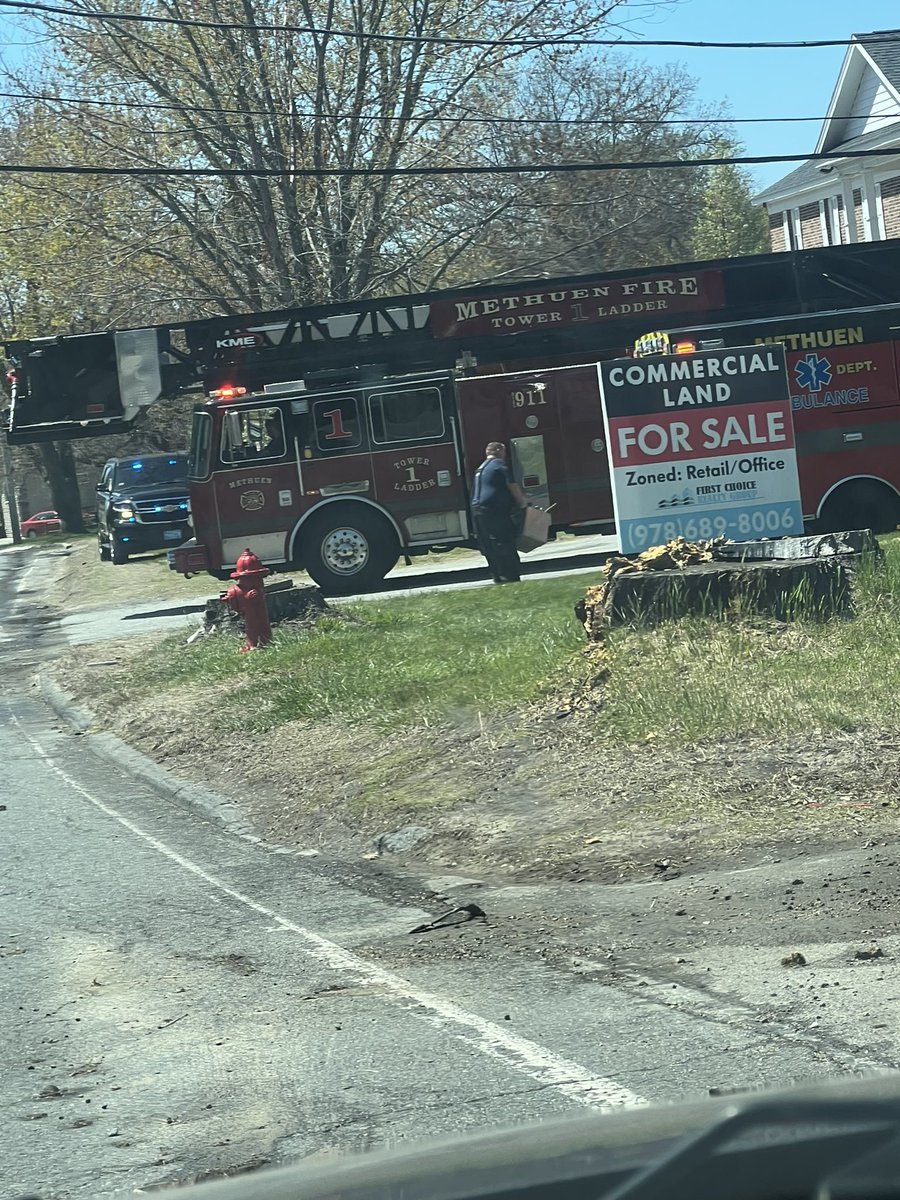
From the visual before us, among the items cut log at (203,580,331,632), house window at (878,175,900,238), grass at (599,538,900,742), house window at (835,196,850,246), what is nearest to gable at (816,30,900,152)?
house window at (878,175,900,238)

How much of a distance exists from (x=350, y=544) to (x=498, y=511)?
10.1 feet

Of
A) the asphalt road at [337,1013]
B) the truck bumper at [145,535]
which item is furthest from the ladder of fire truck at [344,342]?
the asphalt road at [337,1013]

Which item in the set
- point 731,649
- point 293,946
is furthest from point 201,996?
point 731,649

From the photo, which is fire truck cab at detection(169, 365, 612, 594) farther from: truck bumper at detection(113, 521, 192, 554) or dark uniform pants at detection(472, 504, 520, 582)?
truck bumper at detection(113, 521, 192, 554)

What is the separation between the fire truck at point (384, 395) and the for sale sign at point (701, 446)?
7.29 meters

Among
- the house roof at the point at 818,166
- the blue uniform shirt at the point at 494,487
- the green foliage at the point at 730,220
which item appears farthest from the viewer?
the green foliage at the point at 730,220

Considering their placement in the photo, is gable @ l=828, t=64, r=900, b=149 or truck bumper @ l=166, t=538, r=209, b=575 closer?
truck bumper @ l=166, t=538, r=209, b=575

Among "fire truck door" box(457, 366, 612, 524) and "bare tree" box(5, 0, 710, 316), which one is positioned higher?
"bare tree" box(5, 0, 710, 316)

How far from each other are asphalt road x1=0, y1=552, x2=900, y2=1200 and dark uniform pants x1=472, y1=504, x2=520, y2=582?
1023 cm

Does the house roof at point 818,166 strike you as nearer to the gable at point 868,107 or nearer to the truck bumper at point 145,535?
the gable at point 868,107

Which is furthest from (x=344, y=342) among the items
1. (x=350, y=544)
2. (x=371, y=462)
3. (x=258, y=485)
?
(x=350, y=544)

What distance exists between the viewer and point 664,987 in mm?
5227

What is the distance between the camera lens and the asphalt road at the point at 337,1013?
4.24m

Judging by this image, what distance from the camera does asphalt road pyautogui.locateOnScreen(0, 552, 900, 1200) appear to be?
424cm
